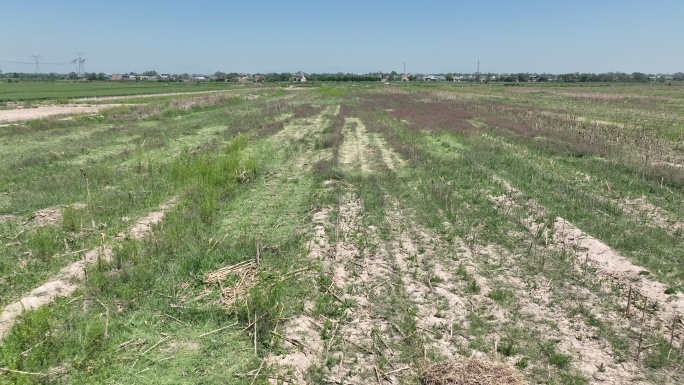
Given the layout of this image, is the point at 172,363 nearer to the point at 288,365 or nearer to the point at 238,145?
the point at 288,365

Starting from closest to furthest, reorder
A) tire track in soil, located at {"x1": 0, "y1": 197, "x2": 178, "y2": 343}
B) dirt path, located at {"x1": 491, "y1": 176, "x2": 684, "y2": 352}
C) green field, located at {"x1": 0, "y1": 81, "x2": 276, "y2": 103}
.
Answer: tire track in soil, located at {"x1": 0, "y1": 197, "x2": 178, "y2": 343} < dirt path, located at {"x1": 491, "y1": 176, "x2": 684, "y2": 352} < green field, located at {"x1": 0, "y1": 81, "x2": 276, "y2": 103}

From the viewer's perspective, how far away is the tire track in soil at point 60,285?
534 cm

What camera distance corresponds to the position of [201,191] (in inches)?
422

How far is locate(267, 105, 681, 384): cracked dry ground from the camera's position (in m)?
4.73

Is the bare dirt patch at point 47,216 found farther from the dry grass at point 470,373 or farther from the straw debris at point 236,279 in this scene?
the dry grass at point 470,373

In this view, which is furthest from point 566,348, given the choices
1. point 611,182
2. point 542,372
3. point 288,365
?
point 611,182

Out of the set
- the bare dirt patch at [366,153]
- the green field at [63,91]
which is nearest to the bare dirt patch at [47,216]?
the bare dirt patch at [366,153]

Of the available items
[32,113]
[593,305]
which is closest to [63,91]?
[32,113]

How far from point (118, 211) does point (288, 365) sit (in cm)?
668

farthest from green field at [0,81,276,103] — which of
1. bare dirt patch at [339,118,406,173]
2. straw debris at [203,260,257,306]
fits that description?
straw debris at [203,260,257,306]

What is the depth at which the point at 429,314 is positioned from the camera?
18.8 ft

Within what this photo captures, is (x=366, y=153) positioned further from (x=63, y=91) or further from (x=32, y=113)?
(x=63, y=91)

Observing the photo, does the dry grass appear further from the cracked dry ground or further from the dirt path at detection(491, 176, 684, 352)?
the dirt path at detection(491, 176, 684, 352)

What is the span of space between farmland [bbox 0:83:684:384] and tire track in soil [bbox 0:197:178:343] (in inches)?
1.6
